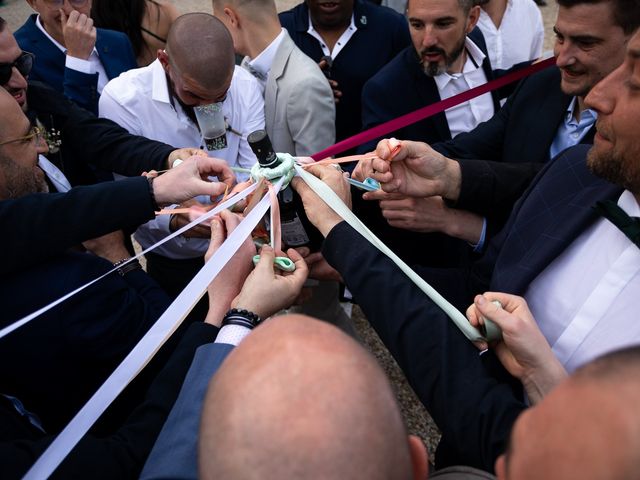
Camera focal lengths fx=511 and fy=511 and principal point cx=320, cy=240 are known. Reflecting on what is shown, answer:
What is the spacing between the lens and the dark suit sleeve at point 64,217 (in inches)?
66.7

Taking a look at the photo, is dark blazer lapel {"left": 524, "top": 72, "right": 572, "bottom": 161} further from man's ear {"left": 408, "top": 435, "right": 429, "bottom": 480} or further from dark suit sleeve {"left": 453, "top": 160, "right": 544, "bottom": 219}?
man's ear {"left": 408, "top": 435, "right": 429, "bottom": 480}

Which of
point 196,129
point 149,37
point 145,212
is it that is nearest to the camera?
point 145,212

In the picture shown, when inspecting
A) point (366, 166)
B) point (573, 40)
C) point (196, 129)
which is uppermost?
point (573, 40)

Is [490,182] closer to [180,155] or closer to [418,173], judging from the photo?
[418,173]

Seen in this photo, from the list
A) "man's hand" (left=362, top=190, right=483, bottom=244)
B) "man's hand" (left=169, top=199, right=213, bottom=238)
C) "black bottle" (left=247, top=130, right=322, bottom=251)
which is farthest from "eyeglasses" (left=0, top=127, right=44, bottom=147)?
"man's hand" (left=362, top=190, right=483, bottom=244)

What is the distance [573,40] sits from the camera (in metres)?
2.40

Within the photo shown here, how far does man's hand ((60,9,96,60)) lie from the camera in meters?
3.16

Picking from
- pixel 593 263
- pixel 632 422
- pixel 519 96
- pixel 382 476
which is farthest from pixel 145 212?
pixel 519 96

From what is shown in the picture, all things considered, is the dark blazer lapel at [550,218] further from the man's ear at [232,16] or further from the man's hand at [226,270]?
the man's ear at [232,16]

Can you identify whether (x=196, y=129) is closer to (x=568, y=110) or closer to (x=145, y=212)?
(x=145, y=212)

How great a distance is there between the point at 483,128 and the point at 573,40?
1.87 ft

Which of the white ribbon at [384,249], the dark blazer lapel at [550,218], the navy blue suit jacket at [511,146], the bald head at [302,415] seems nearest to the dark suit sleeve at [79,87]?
the white ribbon at [384,249]

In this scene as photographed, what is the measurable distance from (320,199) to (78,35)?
2.28m

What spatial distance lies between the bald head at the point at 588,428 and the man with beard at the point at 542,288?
0.51 meters
